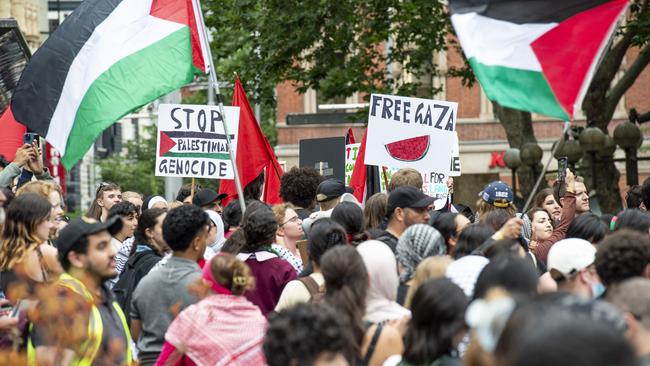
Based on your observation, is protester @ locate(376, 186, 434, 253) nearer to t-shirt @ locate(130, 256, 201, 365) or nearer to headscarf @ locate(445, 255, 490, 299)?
t-shirt @ locate(130, 256, 201, 365)

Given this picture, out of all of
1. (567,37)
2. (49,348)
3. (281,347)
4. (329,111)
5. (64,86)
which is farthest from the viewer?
(329,111)

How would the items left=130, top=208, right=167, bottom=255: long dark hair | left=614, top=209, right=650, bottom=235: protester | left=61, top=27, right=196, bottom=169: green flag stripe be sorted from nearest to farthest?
left=614, top=209, right=650, bottom=235: protester → left=130, top=208, right=167, bottom=255: long dark hair → left=61, top=27, right=196, bottom=169: green flag stripe

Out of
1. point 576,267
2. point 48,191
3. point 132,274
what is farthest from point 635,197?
point 48,191

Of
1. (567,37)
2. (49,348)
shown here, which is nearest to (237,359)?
(49,348)

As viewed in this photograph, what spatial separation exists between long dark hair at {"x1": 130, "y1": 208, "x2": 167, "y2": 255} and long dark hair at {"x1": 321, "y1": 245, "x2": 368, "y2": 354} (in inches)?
111

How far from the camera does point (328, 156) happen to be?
42.4 ft

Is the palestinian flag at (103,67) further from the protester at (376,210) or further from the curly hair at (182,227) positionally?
the curly hair at (182,227)

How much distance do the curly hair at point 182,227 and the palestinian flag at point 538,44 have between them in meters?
1.74

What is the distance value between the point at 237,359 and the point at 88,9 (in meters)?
4.47

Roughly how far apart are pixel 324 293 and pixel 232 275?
26.6 inches

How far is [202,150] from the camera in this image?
11.0 metres

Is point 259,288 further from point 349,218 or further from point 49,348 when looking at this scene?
point 49,348

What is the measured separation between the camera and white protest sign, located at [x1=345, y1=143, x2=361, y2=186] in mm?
13500

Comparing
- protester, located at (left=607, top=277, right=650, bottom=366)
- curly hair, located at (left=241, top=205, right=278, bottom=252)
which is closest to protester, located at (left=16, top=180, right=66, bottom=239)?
curly hair, located at (left=241, top=205, right=278, bottom=252)
